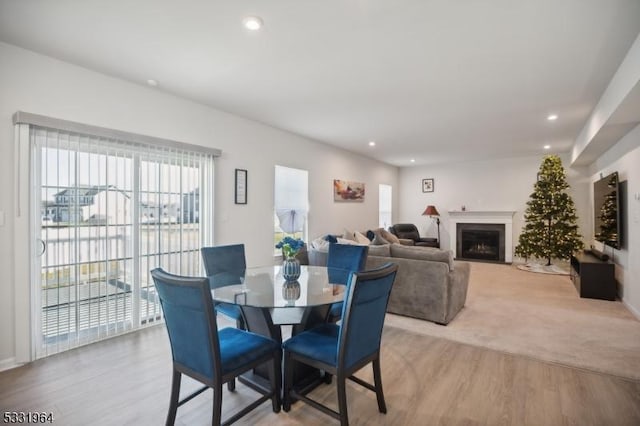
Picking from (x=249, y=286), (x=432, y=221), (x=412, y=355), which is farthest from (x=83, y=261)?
(x=432, y=221)

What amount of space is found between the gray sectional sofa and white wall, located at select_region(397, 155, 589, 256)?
194 inches

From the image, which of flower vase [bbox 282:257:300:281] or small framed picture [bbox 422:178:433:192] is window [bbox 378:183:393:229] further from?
flower vase [bbox 282:257:300:281]

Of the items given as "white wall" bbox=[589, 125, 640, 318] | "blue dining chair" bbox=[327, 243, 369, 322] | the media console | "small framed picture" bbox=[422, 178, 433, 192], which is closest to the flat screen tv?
"white wall" bbox=[589, 125, 640, 318]

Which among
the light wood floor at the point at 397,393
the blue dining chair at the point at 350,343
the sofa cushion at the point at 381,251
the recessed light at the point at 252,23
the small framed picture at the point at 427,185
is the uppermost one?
the recessed light at the point at 252,23

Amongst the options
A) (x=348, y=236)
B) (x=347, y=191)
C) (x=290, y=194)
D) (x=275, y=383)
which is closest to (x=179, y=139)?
(x=290, y=194)

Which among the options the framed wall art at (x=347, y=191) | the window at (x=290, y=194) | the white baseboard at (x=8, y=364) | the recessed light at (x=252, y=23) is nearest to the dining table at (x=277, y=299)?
the white baseboard at (x=8, y=364)

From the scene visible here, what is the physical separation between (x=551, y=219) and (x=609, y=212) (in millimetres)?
2230

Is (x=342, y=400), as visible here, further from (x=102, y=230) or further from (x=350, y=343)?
(x=102, y=230)

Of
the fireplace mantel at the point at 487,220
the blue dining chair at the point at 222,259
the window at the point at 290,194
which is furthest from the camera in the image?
the fireplace mantel at the point at 487,220

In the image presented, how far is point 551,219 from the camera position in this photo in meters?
6.57

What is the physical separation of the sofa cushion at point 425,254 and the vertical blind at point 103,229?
2.46 m

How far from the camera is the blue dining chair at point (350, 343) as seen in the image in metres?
1.74

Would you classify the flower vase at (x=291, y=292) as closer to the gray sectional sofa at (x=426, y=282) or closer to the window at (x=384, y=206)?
the gray sectional sofa at (x=426, y=282)

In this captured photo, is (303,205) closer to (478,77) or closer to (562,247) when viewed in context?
(478,77)
